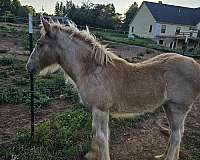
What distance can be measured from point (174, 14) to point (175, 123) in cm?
4885

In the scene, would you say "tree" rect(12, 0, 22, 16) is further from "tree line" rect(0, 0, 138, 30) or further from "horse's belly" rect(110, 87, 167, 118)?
"horse's belly" rect(110, 87, 167, 118)

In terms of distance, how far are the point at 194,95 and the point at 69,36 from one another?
7.15 ft

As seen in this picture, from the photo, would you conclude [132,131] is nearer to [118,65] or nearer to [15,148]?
[118,65]

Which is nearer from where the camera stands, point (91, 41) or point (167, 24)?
point (91, 41)

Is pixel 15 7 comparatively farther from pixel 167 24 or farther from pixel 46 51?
pixel 46 51

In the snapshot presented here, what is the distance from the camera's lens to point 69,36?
13.5 ft

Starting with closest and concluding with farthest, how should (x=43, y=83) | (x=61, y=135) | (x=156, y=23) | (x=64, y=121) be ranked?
(x=61, y=135), (x=64, y=121), (x=43, y=83), (x=156, y=23)

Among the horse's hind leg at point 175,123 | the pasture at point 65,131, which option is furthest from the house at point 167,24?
the horse's hind leg at point 175,123

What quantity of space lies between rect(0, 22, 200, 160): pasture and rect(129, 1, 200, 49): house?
40336 mm

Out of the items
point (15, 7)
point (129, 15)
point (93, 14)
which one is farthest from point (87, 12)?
point (129, 15)

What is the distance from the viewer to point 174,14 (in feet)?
165

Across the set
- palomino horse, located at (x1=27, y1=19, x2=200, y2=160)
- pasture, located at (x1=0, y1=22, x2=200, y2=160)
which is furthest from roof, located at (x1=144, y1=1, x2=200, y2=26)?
palomino horse, located at (x1=27, y1=19, x2=200, y2=160)

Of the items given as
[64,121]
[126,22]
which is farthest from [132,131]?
[126,22]

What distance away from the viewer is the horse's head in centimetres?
Result: 404
